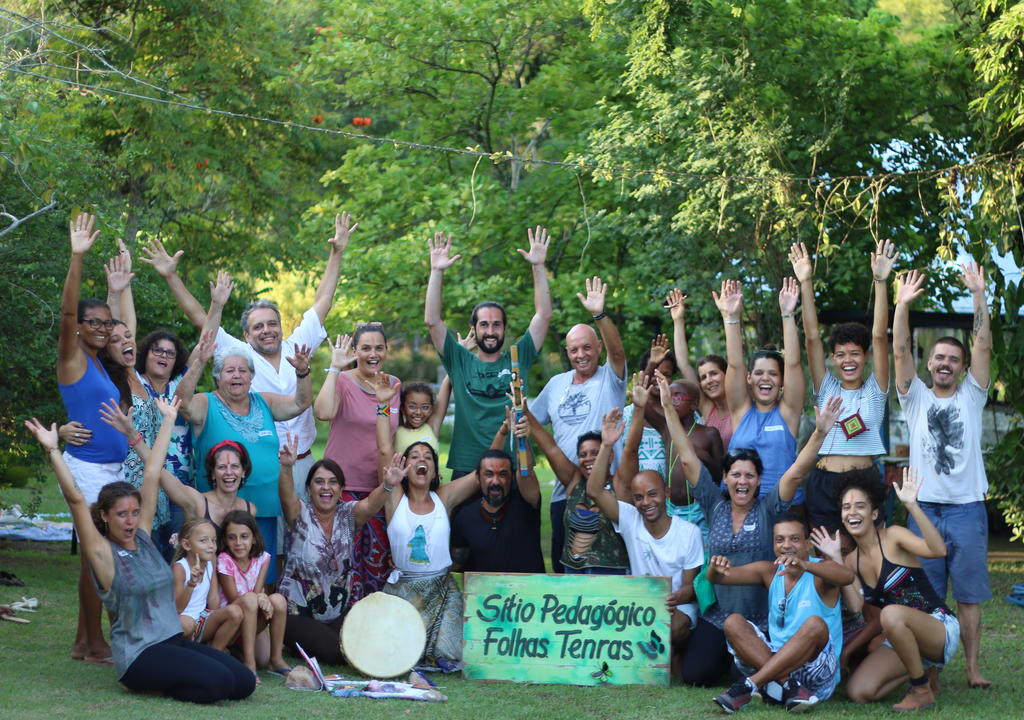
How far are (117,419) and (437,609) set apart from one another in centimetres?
219

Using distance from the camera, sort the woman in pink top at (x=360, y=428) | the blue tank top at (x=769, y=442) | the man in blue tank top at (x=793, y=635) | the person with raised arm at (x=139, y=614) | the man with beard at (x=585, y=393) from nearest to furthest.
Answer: the person with raised arm at (x=139, y=614) → the man in blue tank top at (x=793, y=635) → the blue tank top at (x=769, y=442) → the woman in pink top at (x=360, y=428) → the man with beard at (x=585, y=393)

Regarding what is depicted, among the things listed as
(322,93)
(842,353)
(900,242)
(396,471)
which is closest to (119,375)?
(396,471)

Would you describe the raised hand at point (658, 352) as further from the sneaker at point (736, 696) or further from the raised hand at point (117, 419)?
the raised hand at point (117, 419)

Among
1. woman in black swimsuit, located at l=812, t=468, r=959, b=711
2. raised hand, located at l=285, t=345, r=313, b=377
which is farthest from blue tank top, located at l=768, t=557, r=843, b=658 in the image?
raised hand, located at l=285, t=345, r=313, b=377

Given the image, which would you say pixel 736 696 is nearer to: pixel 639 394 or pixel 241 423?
pixel 639 394

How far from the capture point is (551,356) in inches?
736

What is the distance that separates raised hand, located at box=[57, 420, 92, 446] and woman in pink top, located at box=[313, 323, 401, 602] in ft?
4.71

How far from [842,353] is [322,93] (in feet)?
36.9

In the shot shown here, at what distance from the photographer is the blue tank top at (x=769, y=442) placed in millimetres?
7410

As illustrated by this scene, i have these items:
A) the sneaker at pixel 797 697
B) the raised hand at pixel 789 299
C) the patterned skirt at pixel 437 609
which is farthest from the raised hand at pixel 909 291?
the patterned skirt at pixel 437 609

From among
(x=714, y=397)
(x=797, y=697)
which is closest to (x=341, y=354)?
(x=714, y=397)

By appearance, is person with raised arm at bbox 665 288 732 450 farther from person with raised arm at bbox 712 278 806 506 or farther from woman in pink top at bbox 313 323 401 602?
woman in pink top at bbox 313 323 401 602

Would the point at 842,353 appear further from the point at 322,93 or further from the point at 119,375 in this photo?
the point at 322,93

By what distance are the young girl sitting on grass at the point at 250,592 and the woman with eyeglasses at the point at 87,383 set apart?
0.71 meters
